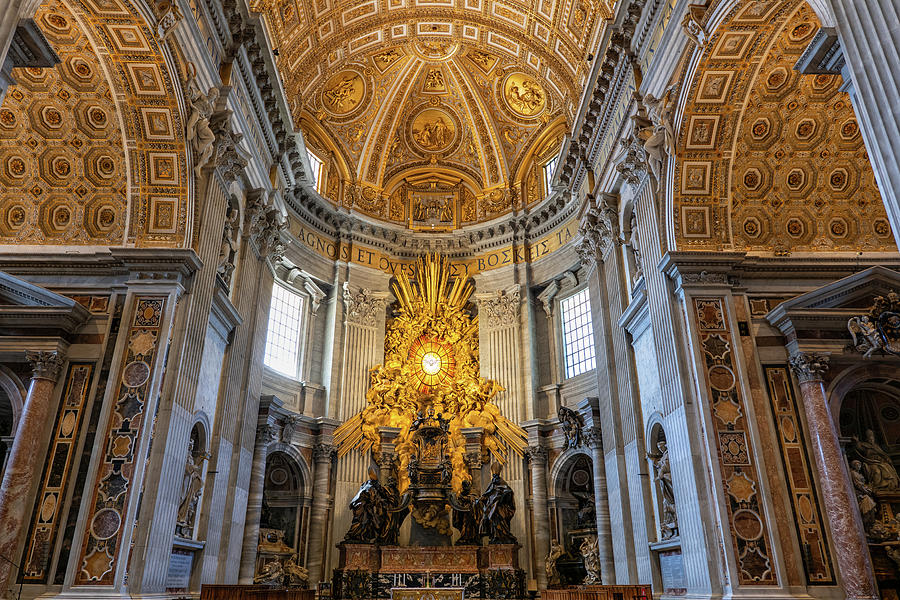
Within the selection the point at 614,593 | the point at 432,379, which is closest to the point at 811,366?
the point at 614,593

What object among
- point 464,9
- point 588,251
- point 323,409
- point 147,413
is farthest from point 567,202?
point 147,413

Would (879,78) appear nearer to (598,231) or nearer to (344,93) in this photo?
(598,231)

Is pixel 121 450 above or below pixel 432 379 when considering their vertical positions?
below

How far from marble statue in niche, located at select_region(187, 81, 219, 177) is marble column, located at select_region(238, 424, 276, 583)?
6.59 metres

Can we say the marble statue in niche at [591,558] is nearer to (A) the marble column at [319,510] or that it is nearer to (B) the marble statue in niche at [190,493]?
(A) the marble column at [319,510]

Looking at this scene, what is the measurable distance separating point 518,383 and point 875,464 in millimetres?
9470

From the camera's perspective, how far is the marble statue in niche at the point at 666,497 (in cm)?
1073

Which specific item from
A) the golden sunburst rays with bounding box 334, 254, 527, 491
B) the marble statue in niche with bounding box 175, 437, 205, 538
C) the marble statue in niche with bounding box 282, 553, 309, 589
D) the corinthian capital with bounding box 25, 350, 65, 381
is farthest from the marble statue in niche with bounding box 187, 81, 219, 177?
the marble statue in niche with bounding box 282, 553, 309, 589

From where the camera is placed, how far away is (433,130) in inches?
871

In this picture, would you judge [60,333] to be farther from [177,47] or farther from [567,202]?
[567,202]

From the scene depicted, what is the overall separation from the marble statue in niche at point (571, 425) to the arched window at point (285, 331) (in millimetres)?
7130

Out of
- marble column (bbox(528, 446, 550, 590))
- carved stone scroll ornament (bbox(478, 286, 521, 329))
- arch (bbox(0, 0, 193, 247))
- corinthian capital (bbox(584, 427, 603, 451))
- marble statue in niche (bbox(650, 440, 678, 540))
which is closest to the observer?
arch (bbox(0, 0, 193, 247))

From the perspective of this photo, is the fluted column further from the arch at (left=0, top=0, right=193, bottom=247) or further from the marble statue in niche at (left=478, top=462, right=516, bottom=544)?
the marble statue in niche at (left=478, top=462, right=516, bottom=544)

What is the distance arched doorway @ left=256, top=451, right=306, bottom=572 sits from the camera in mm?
15859
